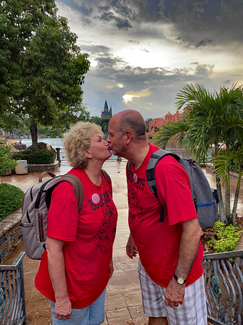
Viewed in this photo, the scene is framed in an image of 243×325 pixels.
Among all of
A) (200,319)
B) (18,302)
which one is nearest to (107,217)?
(200,319)

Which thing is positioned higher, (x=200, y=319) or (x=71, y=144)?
(x=71, y=144)

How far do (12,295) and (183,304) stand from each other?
1524 mm

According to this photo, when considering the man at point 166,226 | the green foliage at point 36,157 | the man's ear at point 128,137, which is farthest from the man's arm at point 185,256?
the green foliage at point 36,157

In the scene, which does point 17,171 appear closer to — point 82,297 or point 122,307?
point 122,307

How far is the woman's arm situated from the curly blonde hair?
1.88 ft

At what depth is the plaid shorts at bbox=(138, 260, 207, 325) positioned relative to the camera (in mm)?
1608

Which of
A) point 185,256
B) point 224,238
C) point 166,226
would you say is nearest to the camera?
point 185,256

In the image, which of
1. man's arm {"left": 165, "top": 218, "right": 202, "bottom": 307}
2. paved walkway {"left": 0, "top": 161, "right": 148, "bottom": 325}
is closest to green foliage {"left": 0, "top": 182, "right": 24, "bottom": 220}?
paved walkway {"left": 0, "top": 161, "right": 148, "bottom": 325}

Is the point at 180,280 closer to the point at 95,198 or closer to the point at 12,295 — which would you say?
the point at 95,198

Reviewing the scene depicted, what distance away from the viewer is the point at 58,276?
1493 millimetres

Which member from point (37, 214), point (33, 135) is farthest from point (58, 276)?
point (33, 135)

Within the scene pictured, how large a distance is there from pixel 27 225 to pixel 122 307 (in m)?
1.87

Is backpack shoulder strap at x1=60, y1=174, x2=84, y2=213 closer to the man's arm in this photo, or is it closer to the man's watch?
the man's arm

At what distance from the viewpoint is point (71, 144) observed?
5.70 feet
